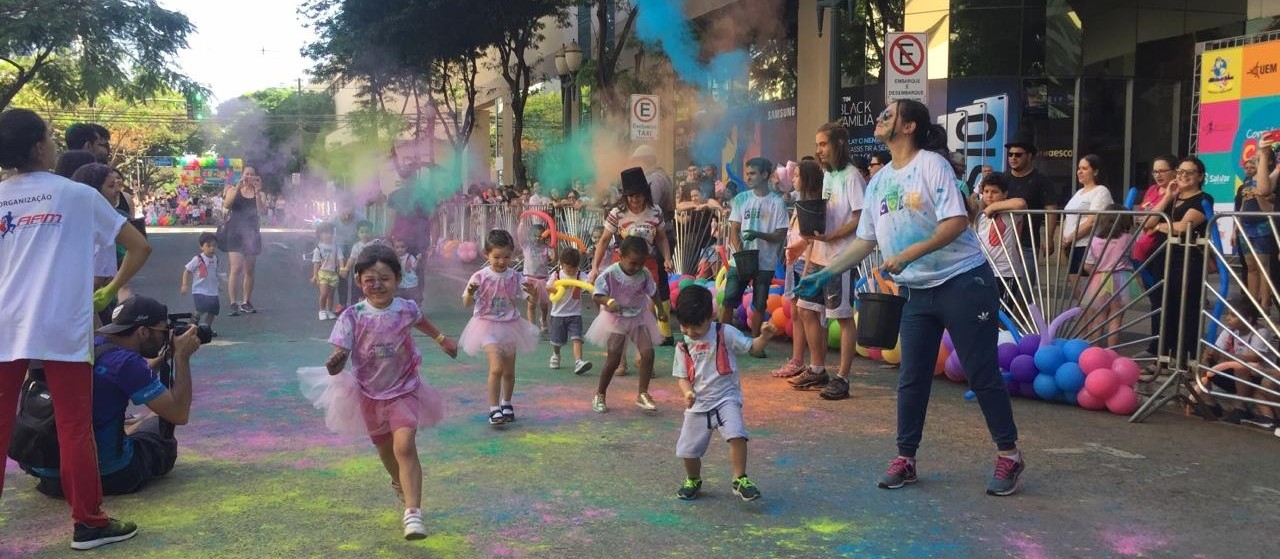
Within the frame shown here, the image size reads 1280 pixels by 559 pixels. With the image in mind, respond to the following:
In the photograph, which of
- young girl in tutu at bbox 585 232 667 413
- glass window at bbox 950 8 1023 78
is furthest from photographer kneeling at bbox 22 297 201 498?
glass window at bbox 950 8 1023 78

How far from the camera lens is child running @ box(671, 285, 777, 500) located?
471 cm

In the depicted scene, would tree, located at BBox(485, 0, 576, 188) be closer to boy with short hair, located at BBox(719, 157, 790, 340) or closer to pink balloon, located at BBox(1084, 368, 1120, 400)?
boy with short hair, located at BBox(719, 157, 790, 340)

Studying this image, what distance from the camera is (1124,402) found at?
6.51 metres

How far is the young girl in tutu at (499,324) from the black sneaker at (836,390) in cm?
200

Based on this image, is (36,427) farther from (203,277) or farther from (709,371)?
(203,277)

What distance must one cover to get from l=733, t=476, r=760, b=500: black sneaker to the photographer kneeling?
2.51m

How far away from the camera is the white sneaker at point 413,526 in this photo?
13.6 feet

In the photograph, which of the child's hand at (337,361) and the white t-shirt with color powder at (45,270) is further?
the child's hand at (337,361)

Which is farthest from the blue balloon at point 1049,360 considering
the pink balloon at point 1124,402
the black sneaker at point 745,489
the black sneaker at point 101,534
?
the black sneaker at point 101,534

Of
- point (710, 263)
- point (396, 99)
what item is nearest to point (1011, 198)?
point (710, 263)

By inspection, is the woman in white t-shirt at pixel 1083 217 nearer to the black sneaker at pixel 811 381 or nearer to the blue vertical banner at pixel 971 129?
the black sneaker at pixel 811 381

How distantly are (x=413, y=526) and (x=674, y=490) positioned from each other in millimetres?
1282

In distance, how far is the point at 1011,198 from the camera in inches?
321

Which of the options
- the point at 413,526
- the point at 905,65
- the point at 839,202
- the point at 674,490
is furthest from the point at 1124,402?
the point at 905,65
